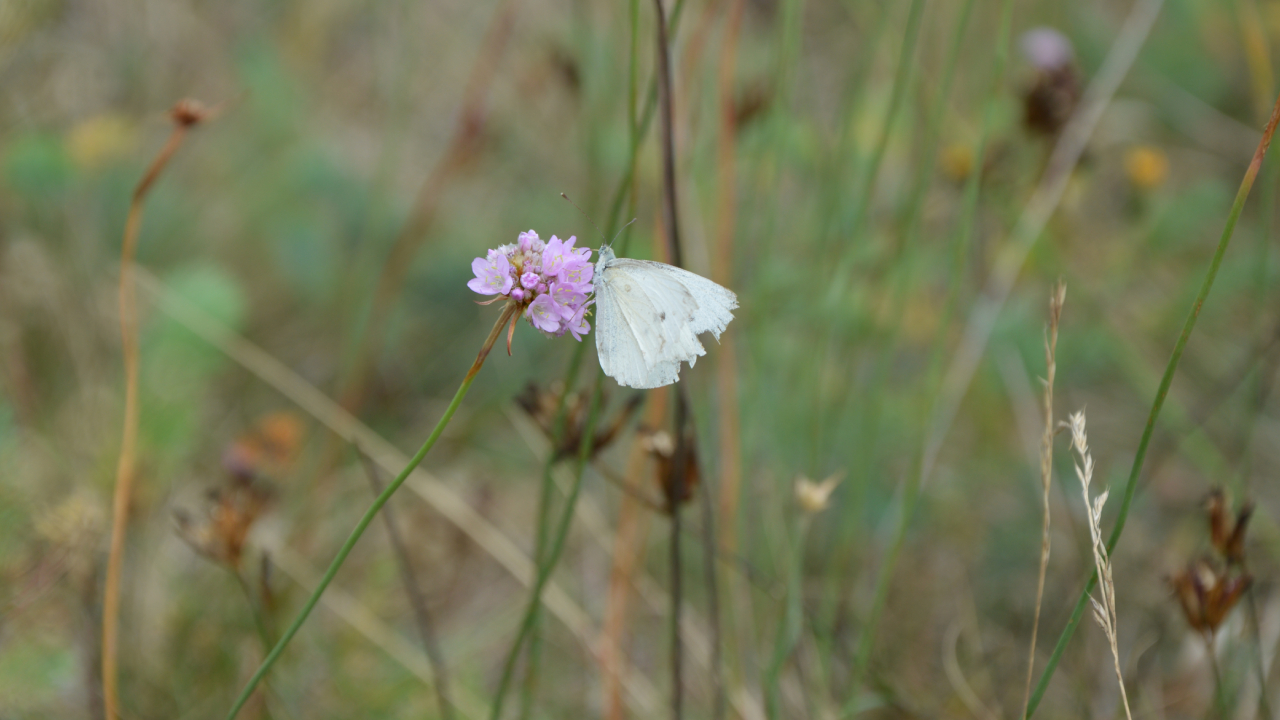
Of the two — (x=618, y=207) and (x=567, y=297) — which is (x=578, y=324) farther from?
(x=618, y=207)

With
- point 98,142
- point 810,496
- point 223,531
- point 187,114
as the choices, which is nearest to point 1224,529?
point 810,496

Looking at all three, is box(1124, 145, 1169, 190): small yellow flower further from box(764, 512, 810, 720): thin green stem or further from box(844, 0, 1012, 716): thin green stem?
box(764, 512, 810, 720): thin green stem

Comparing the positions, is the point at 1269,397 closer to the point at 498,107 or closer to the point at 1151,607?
the point at 1151,607

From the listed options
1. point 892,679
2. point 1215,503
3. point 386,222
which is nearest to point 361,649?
point 892,679

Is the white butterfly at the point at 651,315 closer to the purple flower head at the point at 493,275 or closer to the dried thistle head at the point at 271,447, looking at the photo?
the purple flower head at the point at 493,275

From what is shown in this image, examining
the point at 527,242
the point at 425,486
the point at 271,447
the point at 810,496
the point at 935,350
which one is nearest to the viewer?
the point at 527,242

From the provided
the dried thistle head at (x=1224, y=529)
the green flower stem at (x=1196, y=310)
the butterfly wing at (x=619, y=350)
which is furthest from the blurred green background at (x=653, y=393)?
the green flower stem at (x=1196, y=310)
